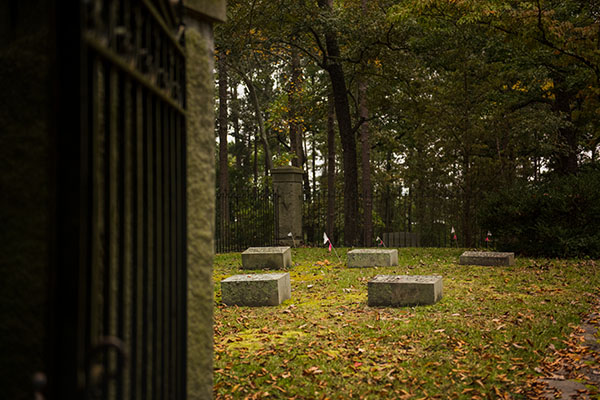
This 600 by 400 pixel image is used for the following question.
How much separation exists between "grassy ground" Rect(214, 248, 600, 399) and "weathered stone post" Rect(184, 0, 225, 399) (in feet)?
4.85

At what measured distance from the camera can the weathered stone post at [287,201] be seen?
51.0 feet

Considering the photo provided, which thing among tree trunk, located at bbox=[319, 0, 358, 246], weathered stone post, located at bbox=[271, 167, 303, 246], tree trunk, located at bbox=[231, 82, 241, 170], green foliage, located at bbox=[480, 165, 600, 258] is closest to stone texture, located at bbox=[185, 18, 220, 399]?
green foliage, located at bbox=[480, 165, 600, 258]

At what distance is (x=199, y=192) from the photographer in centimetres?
271

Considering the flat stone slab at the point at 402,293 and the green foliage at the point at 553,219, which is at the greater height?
the green foliage at the point at 553,219

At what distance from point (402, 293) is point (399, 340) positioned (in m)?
1.68

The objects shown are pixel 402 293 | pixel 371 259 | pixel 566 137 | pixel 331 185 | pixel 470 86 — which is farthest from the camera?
pixel 331 185

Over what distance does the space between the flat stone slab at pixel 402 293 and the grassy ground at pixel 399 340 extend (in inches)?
6.5
